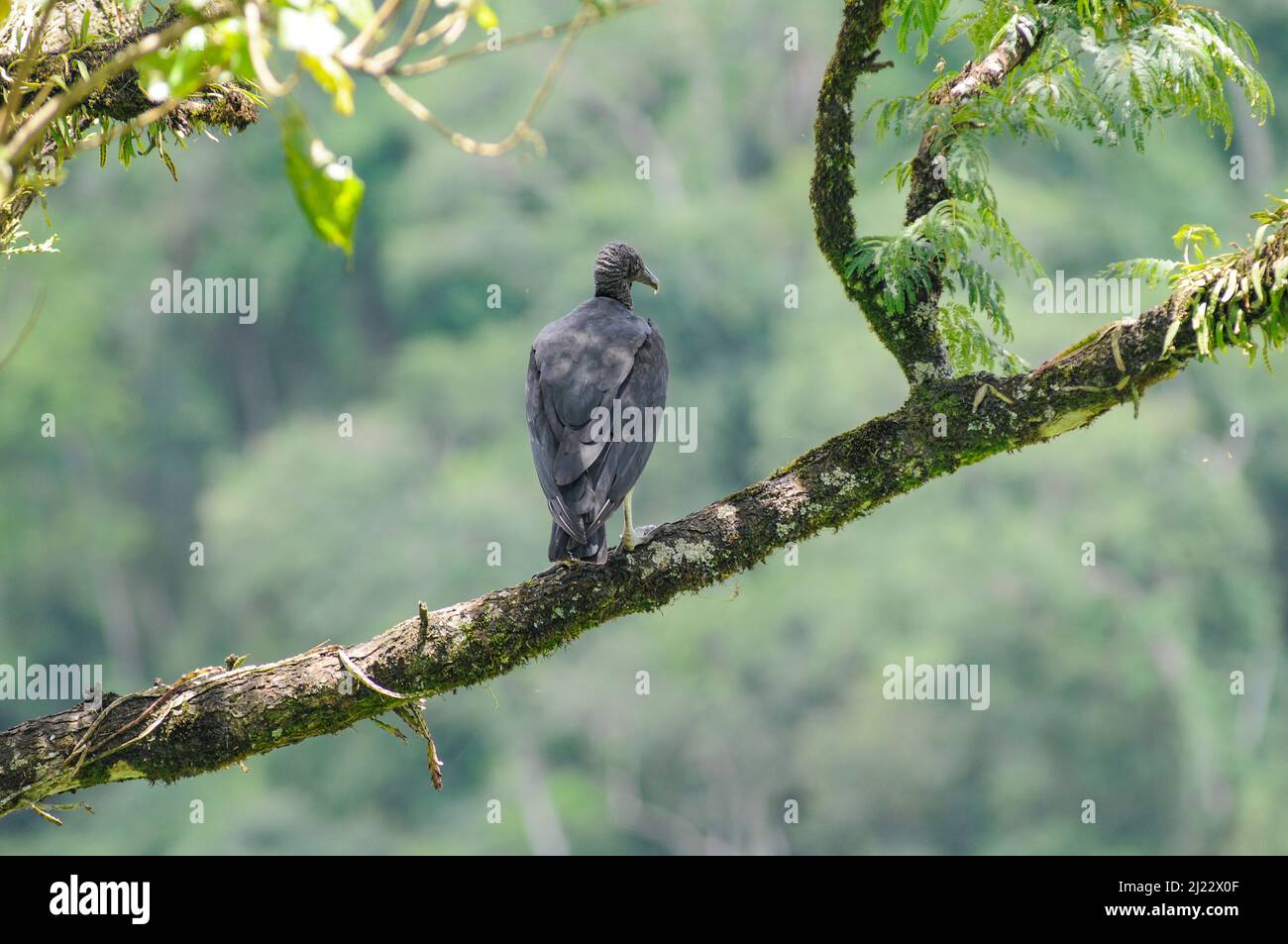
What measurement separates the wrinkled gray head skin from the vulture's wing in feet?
3.09

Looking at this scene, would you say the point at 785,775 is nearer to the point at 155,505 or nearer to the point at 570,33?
the point at 155,505

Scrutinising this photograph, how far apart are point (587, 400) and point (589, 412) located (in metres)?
0.06

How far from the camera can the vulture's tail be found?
455cm

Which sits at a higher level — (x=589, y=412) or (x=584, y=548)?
(x=589, y=412)

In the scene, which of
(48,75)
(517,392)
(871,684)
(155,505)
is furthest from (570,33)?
(155,505)

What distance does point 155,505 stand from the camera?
41344mm

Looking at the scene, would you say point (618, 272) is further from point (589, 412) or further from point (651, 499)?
point (651, 499)

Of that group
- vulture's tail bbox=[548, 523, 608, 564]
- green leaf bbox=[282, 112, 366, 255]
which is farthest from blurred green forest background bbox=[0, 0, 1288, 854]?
green leaf bbox=[282, 112, 366, 255]

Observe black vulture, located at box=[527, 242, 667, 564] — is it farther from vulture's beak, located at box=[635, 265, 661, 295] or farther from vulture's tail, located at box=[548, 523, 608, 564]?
vulture's beak, located at box=[635, 265, 661, 295]

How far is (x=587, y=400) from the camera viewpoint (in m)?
5.39

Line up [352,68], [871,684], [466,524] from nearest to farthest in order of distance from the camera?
[352,68] → [871,684] → [466,524]

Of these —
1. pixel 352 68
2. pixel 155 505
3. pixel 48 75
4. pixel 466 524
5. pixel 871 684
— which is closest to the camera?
pixel 352 68

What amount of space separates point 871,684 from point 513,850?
8.15 m

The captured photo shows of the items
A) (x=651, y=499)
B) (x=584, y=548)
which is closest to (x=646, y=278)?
(x=584, y=548)
